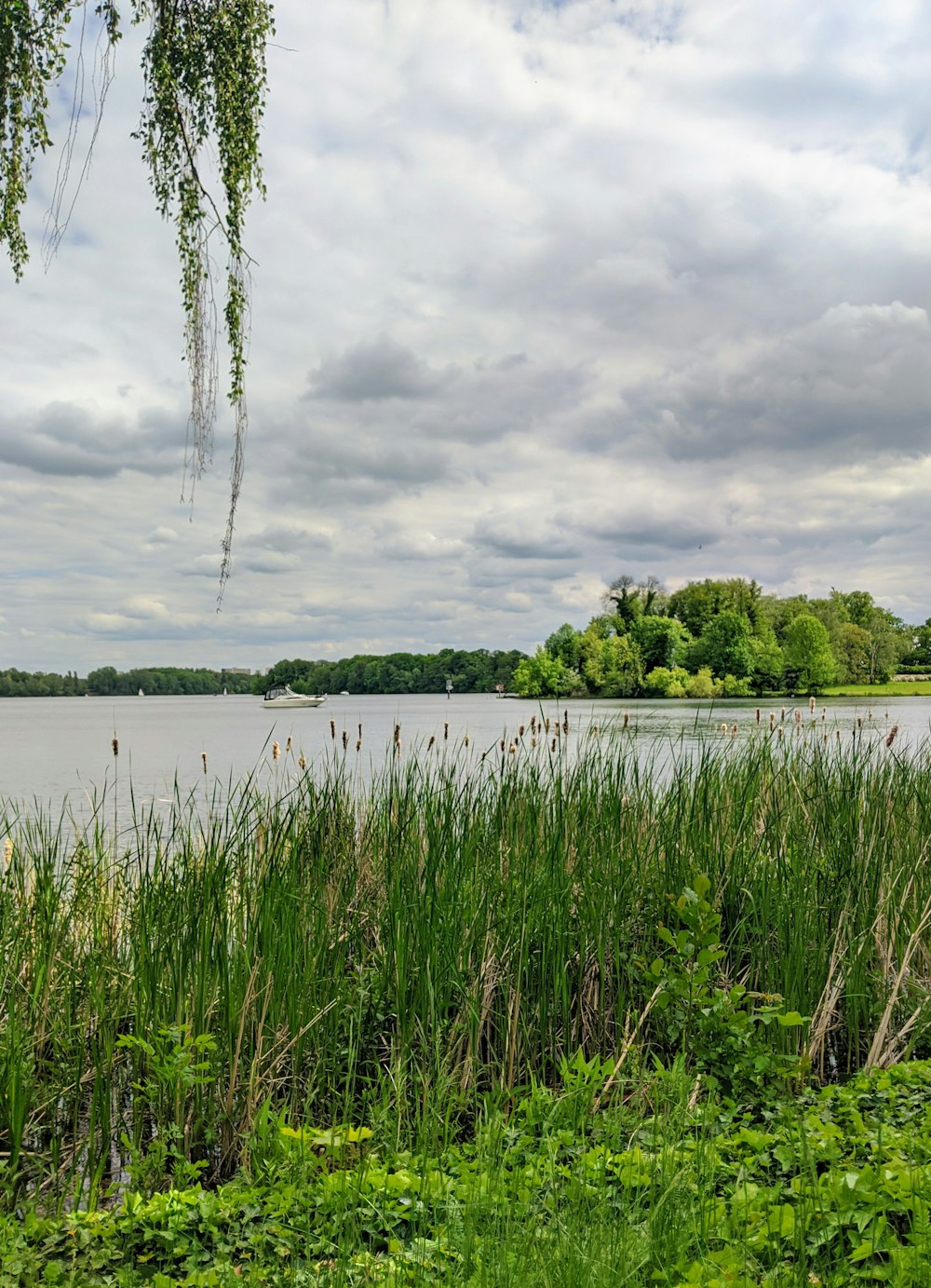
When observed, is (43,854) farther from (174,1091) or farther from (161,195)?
(161,195)

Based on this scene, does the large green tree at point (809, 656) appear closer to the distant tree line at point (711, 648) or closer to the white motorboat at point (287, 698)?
the distant tree line at point (711, 648)

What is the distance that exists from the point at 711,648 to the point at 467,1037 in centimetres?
7217

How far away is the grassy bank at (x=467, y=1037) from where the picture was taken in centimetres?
244

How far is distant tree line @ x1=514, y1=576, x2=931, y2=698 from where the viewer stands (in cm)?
6819

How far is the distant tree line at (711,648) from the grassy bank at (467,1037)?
5515 cm

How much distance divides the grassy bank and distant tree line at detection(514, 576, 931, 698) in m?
55.2

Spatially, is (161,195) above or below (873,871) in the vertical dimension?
above

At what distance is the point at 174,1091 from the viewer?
3.25 metres

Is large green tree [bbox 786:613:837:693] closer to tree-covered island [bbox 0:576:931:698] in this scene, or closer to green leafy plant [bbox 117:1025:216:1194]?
tree-covered island [bbox 0:576:931:698]

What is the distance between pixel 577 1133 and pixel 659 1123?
40 centimetres

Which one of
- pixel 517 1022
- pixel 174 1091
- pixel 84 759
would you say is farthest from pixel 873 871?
pixel 84 759

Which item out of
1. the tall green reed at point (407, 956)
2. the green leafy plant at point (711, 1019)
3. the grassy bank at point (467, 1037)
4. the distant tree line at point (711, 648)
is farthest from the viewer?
the distant tree line at point (711, 648)

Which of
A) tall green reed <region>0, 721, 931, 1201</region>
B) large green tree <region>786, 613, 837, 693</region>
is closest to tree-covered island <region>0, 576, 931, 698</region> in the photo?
large green tree <region>786, 613, 837, 693</region>

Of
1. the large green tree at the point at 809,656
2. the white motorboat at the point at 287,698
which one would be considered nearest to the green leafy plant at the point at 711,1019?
the white motorboat at the point at 287,698
